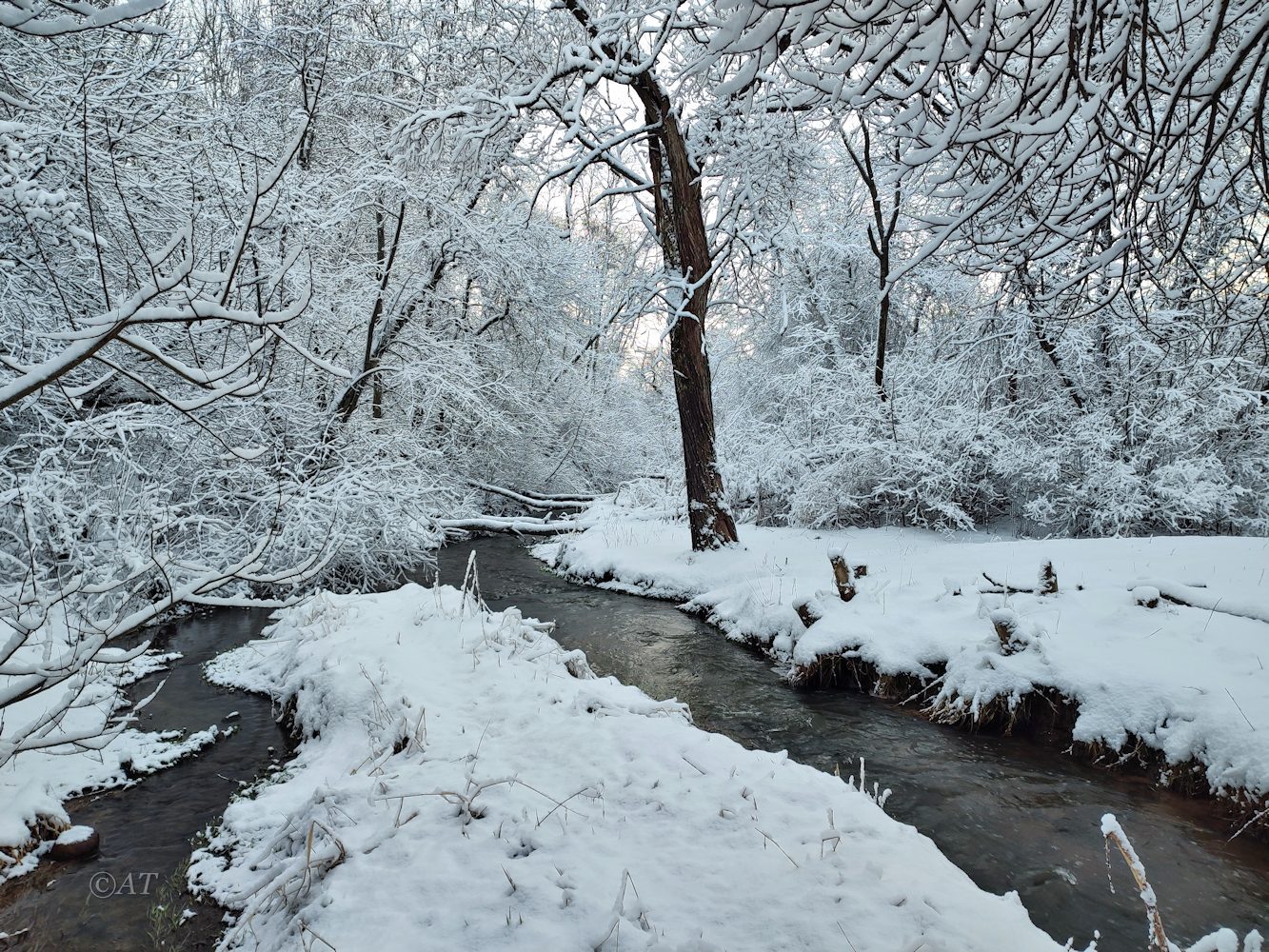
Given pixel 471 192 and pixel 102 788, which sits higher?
pixel 471 192

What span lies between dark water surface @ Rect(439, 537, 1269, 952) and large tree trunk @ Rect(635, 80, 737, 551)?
2848 millimetres

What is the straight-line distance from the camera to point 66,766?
4543mm

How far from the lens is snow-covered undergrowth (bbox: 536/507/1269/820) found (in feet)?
14.1

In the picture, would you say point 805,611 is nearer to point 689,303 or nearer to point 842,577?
point 842,577

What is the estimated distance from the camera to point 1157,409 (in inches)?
327

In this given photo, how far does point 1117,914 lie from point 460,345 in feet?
41.3

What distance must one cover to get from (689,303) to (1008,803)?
6926 millimetres

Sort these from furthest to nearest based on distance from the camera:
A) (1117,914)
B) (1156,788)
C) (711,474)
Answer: (711,474) → (1156,788) → (1117,914)

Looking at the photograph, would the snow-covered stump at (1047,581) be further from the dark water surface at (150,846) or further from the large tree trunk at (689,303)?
the dark water surface at (150,846)

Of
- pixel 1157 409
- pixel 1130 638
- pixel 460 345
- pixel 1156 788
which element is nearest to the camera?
pixel 1156 788

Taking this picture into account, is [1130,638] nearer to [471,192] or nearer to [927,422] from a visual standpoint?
[927,422]

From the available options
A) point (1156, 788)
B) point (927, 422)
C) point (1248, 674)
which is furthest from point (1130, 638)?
point (927, 422)

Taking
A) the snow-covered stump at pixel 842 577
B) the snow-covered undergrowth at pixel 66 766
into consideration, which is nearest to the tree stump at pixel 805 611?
the snow-covered stump at pixel 842 577

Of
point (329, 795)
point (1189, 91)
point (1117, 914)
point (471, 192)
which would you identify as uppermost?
point (471, 192)
